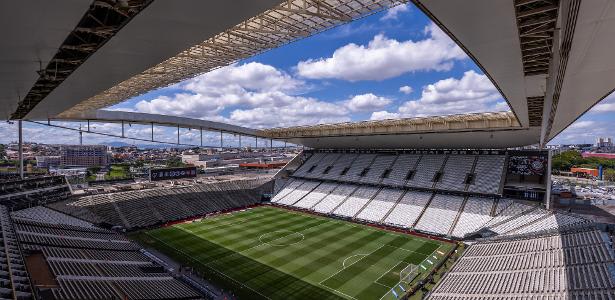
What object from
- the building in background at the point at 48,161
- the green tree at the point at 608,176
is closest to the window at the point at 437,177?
the green tree at the point at 608,176

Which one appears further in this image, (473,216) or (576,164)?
(576,164)

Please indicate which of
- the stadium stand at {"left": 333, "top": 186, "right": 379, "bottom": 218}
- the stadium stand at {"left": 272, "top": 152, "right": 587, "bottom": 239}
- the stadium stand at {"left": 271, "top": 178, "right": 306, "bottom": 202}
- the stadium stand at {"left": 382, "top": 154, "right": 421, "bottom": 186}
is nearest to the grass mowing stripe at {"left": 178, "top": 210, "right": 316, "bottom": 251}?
the stadium stand at {"left": 333, "top": 186, "right": 379, "bottom": 218}

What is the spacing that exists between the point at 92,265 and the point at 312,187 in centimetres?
3422

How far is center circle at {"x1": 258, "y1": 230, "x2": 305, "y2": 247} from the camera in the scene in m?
31.8

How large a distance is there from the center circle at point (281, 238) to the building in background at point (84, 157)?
142 metres

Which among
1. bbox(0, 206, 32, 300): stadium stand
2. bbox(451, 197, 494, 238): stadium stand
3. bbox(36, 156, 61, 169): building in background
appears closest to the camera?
bbox(0, 206, 32, 300): stadium stand

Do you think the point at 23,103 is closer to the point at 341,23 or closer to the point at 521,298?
the point at 341,23

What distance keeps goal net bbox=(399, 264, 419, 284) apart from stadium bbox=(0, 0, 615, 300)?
1.18 feet

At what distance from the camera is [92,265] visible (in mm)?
20312

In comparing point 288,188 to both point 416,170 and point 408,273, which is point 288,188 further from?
point 408,273

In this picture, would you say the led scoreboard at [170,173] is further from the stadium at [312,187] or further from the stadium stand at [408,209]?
the stadium stand at [408,209]

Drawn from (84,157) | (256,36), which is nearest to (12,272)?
(256,36)

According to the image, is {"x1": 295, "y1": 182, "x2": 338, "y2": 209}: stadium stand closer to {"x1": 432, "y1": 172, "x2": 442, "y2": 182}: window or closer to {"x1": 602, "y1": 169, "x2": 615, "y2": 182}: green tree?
{"x1": 432, "y1": 172, "x2": 442, "y2": 182}: window

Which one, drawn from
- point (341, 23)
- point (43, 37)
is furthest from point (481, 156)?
point (43, 37)
